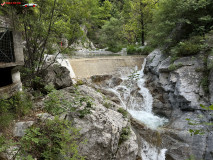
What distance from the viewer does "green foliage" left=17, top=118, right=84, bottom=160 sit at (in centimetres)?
346

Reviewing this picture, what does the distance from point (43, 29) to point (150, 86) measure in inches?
303

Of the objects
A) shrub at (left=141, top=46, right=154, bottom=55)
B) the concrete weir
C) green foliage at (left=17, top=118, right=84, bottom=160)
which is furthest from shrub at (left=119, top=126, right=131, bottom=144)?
shrub at (left=141, top=46, right=154, bottom=55)

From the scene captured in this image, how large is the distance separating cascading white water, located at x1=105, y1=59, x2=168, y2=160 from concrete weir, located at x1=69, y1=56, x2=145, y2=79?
1.78m

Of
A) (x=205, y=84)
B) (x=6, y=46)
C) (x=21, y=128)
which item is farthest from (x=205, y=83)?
(x=6, y=46)

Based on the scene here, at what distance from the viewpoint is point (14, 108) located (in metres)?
4.51

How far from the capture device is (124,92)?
33.5ft

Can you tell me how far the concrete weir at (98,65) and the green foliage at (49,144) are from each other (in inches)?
282

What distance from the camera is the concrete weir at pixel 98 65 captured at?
464 inches

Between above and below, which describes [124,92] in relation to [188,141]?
above

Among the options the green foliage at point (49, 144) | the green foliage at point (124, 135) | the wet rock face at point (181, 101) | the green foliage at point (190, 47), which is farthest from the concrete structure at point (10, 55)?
the green foliage at point (190, 47)

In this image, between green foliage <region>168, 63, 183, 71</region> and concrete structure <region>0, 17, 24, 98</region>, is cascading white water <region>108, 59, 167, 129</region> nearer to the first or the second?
green foliage <region>168, 63, 183, 71</region>

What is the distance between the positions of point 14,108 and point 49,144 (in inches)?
63.1

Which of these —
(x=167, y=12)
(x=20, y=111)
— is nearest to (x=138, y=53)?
(x=167, y=12)

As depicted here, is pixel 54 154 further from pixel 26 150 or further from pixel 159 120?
pixel 159 120
